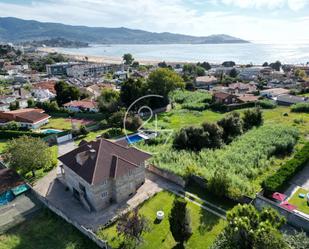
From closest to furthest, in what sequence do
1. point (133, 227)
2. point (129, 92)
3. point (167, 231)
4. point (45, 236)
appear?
1. point (133, 227)
2. point (167, 231)
3. point (45, 236)
4. point (129, 92)

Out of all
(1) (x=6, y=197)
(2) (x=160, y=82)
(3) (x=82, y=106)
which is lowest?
(3) (x=82, y=106)

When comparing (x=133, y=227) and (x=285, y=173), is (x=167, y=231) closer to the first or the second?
(x=133, y=227)

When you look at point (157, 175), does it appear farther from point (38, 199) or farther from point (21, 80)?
point (21, 80)

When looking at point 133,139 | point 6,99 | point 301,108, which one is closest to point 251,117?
point 301,108

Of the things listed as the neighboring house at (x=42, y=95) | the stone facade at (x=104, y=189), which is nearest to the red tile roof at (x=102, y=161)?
the stone facade at (x=104, y=189)

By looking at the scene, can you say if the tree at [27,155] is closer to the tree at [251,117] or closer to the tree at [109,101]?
the tree at [109,101]

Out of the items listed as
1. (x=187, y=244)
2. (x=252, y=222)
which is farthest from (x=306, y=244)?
(x=187, y=244)

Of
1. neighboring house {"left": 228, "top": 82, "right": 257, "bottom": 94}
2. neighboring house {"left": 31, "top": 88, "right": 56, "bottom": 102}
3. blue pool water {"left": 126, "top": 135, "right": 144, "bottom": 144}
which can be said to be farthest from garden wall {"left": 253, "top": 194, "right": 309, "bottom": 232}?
neighboring house {"left": 31, "top": 88, "right": 56, "bottom": 102}
